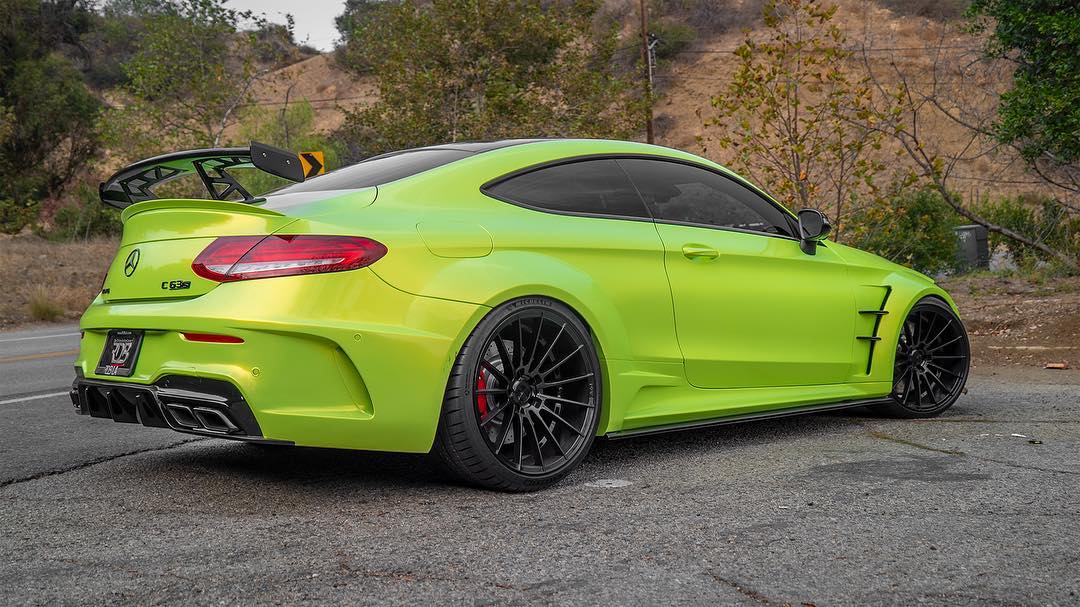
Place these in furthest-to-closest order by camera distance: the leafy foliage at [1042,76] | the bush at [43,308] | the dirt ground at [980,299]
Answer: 1. the bush at [43,308]
2. the leafy foliage at [1042,76]
3. the dirt ground at [980,299]

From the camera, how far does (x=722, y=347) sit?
5.00 metres

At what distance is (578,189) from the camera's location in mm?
4723

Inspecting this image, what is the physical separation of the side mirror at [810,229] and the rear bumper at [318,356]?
2.39 meters

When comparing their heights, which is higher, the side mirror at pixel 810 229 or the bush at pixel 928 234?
the side mirror at pixel 810 229

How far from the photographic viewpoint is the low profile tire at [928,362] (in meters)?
6.13

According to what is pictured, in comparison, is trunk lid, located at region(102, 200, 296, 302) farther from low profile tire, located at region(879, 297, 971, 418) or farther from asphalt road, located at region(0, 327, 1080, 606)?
low profile tire, located at region(879, 297, 971, 418)

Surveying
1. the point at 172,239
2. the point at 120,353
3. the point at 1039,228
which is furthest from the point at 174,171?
the point at 1039,228

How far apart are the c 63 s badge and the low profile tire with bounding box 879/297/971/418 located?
13.0 feet

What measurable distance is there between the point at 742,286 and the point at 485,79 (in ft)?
84.1

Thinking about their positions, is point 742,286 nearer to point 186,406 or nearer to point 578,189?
point 578,189

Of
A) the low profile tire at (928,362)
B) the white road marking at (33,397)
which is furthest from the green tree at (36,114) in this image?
the low profile tire at (928,362)

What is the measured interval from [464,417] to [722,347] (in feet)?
5.19

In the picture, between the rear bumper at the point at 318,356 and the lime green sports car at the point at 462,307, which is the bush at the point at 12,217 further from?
the rear bumper at the point at 318,356

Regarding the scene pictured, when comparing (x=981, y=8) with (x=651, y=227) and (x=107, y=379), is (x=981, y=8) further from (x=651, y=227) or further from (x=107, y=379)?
(x=107, y=379)
